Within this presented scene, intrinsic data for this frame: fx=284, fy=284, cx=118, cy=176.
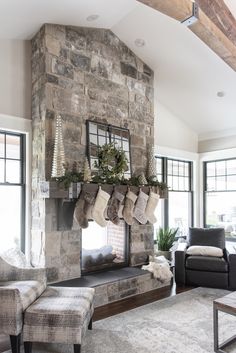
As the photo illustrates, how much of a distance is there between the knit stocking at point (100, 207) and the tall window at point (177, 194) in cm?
243

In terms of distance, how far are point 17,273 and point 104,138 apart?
234 centimetres

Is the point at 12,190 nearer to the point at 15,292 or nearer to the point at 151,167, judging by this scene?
the point at 15,292

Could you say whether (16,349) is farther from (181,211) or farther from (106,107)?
(181,211)

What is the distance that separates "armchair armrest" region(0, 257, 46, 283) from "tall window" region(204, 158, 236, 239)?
426 cm

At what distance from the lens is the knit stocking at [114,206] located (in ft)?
13.9

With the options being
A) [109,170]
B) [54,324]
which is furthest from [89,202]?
[54,324]

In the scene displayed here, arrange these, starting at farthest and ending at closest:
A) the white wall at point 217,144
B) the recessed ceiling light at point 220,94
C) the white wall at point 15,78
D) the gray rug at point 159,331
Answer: the white wall at point 217,144
the recessed ceiling light at point 220,94
the white wall at point 15,78
the gray rug at point 159,331

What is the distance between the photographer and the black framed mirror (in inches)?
170

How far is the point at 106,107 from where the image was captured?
183 inches

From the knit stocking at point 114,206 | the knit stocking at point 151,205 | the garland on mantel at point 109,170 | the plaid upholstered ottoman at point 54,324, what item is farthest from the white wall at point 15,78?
the plaid upholstered ottoman at point 54,324

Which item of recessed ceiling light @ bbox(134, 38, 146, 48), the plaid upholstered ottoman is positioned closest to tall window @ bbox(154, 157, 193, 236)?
recessed ceiling light @ bbox(134, 38, 146, 48)

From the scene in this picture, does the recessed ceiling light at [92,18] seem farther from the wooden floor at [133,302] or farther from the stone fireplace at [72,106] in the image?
the wooden floor at [133,302]

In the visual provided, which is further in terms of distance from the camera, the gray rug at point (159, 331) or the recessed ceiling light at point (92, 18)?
the recessed ceiling light at point (92, 18)

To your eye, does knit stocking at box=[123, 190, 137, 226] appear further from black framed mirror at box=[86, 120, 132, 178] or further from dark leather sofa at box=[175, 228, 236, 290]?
dark leather sofa at box=[175, 228, 236, 290]
